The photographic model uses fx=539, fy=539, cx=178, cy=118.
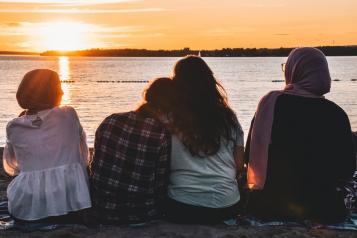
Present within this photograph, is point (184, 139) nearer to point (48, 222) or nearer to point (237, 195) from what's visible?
point (237, 195)

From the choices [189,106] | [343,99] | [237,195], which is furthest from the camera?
[343,99]

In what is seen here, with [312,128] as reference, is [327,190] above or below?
below

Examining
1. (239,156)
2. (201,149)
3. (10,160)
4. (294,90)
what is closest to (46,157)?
(10,160)

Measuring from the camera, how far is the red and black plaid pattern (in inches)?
183

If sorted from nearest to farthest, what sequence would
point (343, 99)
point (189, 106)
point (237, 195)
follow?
point (189, 106)
point (237, 195)
point (343, 99)

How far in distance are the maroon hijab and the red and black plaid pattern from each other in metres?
0.79

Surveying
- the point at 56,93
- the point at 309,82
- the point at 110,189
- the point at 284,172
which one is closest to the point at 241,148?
the point at 284,172

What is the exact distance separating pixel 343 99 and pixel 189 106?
33.5 m

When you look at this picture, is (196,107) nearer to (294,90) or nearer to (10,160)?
(294,90)

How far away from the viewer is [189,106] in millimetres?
4551

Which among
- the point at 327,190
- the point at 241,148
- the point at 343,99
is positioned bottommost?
the point at 343,99

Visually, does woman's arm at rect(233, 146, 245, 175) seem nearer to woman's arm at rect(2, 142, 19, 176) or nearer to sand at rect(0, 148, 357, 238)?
sand at rect(0, 148, 357, 238)

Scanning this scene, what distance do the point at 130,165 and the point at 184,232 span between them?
2.46ft

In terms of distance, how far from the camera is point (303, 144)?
185 inches
